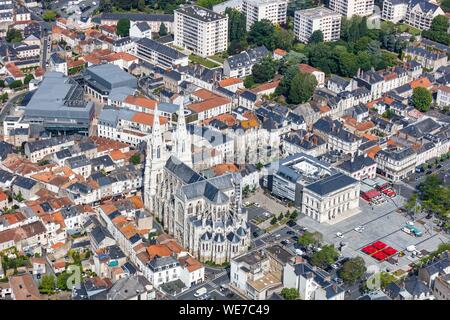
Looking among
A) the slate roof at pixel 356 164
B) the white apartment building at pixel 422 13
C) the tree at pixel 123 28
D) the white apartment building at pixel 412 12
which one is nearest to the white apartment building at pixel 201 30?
the tree at pixel 123 28

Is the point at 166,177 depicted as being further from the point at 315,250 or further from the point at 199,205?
the point at 315,250

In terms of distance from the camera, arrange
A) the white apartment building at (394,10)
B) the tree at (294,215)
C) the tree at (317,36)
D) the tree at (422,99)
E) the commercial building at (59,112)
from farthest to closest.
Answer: the white apartment building at (394,10) → the tree at (317,36) → the tree at (422,99) → the commercial building at (59,112) → the tree at (294,215)

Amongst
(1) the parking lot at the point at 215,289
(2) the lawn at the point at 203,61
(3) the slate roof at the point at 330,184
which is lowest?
(2) the lawn at the point at 203,61

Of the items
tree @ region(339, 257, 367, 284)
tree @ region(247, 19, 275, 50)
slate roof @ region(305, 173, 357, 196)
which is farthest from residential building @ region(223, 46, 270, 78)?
tree @ region(339, 257, 367, 284)

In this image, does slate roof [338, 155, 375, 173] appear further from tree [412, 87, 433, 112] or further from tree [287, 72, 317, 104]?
tree [412, 87, 433, 112]

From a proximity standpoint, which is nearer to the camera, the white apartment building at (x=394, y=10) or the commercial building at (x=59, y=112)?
the commercial building at (x=59, y=112)

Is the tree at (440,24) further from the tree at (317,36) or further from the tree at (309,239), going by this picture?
the tree at (309,239)

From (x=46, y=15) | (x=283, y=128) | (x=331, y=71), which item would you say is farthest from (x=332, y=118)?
(x=46, y=15)
